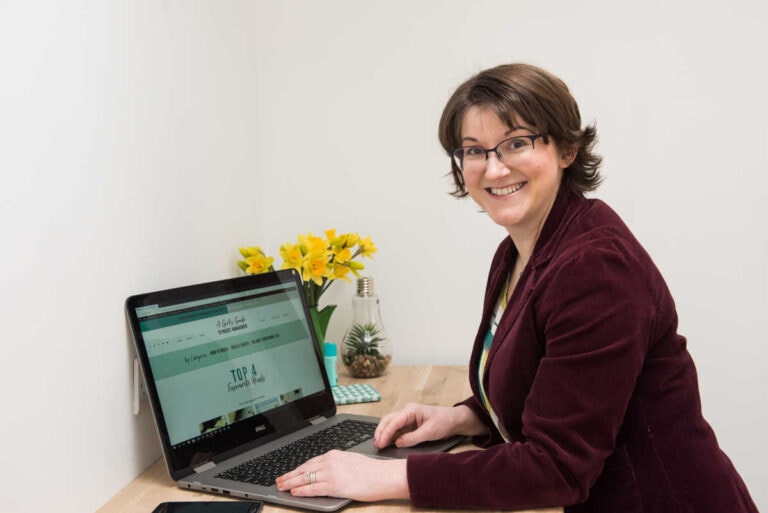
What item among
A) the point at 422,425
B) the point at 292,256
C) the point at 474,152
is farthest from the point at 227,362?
the point at 474,152

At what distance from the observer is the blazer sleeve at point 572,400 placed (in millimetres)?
1053

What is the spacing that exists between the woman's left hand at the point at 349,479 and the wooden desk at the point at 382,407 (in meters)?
0.03

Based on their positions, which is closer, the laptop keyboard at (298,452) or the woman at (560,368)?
the woman at (560,368)

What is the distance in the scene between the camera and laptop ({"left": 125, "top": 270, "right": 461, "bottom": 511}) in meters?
1.24

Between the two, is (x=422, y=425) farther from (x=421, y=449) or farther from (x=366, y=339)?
(x=366, y=339)

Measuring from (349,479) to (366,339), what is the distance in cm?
85

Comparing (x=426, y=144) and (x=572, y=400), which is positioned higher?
(x=426, y=144)

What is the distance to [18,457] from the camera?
95 cm

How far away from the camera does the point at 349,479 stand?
1117 millimetres

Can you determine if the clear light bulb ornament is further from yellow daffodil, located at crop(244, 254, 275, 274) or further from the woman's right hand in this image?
the woman's right hand

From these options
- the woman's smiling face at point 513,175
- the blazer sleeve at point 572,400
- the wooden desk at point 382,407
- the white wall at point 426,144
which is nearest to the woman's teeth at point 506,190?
the woman's smiling face at point 513,175

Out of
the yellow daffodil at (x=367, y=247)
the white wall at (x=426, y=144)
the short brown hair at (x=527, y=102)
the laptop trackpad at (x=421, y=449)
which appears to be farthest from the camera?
the yellow daffodil at (x=367, y=247)

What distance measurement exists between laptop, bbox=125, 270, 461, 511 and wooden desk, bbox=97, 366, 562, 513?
0.10ft

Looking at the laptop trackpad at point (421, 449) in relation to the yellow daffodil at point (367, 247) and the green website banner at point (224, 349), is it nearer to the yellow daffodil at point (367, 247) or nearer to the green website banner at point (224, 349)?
the green website banner at point (224, 349)
